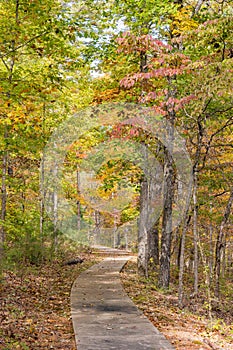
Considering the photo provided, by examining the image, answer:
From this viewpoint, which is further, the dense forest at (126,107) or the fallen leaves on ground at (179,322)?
the dense forest at (126,107)

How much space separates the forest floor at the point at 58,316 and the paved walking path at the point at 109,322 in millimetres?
194

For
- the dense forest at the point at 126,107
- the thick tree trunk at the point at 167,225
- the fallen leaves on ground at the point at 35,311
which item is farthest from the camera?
the thick tree trunk at the point at 167,225

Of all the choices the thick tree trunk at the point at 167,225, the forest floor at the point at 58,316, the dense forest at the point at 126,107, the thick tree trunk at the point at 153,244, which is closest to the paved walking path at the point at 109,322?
the forest floor at the point at 58,316

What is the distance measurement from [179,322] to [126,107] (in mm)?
7611

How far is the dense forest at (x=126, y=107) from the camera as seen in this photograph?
8.48m

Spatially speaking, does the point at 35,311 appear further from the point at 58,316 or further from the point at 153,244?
the point at 153,244

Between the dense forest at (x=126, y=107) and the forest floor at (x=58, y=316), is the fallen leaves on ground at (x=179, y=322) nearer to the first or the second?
the forest floor at (x=58, y=316)

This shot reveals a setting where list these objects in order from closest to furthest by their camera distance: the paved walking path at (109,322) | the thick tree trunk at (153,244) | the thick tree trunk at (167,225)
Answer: the paved walking path at (109,322), the thick tree trunk at (167,225), the thick tree trunk at (153,244)

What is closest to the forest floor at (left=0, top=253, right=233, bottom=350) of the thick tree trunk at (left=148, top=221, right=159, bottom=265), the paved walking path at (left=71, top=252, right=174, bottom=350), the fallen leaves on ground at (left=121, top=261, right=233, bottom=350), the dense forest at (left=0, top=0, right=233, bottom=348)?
the fallen leaves on ground at (left=121, top=261, right=233, bottom=350)

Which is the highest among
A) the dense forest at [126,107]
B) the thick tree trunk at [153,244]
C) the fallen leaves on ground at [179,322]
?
the dense forest at [126,107]

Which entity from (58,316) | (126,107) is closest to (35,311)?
(58,316)

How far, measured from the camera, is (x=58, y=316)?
7.01 meters

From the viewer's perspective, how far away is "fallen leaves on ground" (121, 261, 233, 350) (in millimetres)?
5539

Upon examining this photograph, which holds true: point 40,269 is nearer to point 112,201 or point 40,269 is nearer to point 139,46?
point 139,46
